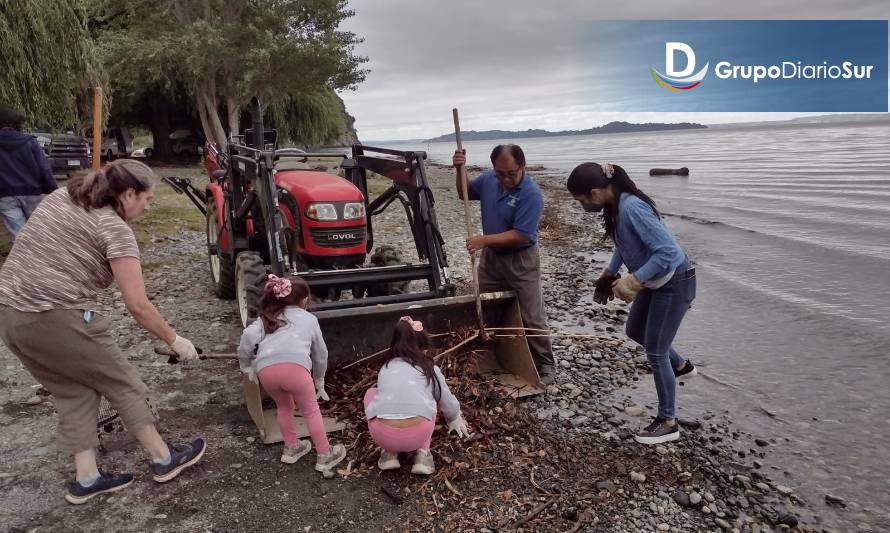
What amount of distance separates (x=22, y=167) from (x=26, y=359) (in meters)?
5.51

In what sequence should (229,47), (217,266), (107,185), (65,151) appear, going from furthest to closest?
(229,47) → (65,151) → (217,266) → (107,185)

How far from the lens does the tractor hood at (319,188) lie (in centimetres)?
597

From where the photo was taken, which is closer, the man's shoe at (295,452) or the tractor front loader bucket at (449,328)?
the man's shoe at (295,452)

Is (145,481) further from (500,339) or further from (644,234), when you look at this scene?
(644,234)

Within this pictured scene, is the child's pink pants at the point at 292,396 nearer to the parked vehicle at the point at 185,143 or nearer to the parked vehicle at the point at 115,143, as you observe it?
the parked vehicle at the point at 115,143

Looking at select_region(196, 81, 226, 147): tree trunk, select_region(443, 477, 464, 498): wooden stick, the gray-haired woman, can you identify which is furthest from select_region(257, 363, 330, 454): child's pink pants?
select_region(196, 81, 226, 147): tree trunk

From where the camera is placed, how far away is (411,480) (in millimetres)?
3930

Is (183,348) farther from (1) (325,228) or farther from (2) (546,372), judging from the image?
(2) (546,372)

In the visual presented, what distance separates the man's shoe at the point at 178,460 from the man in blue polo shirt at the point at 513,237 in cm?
255

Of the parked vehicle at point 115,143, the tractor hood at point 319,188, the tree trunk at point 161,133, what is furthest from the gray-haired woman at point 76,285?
the tree trunk at point 161,133

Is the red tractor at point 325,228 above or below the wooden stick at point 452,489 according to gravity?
above

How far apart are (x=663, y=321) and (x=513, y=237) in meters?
1.43

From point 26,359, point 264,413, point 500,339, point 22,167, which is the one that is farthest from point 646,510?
point 22,167

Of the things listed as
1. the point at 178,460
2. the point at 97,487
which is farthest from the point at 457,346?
the point at 97,487
